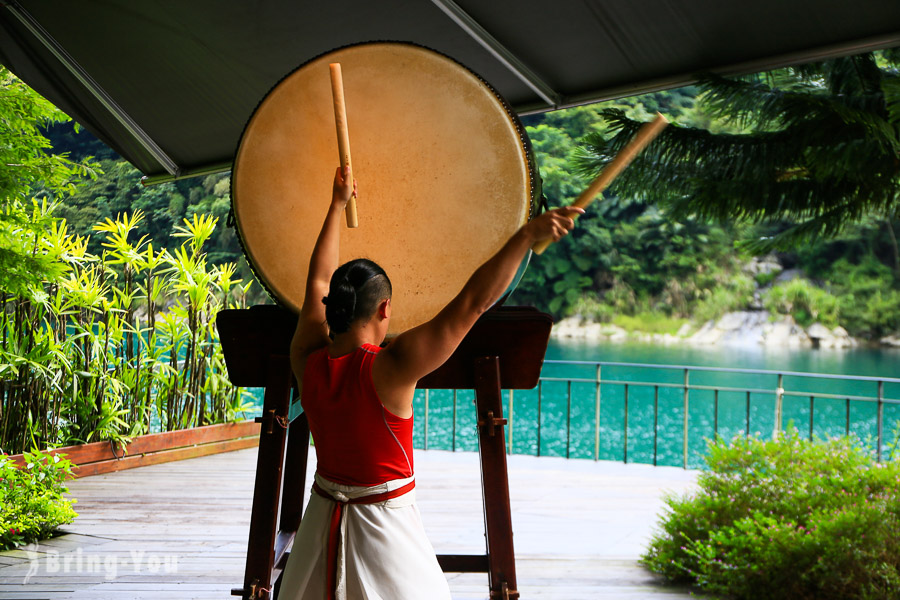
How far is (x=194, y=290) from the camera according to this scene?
3916 mm

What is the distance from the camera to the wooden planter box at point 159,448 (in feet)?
11.0

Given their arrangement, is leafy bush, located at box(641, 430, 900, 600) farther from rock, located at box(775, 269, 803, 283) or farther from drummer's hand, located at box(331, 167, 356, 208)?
rock, located at box(775, 269, 803, 283)

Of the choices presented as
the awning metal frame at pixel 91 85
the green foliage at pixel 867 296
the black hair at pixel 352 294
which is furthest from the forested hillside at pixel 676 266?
the black hair at pixel 352 294

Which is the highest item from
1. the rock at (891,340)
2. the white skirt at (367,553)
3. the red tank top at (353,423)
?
the rock at (891,340)

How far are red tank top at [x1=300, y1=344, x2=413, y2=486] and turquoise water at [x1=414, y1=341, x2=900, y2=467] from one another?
29.8 feet

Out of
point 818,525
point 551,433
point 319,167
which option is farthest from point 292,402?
point 551,433

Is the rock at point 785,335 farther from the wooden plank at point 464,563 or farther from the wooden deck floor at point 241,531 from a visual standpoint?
the wooden plank at point 464,563

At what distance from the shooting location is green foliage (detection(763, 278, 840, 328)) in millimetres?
15102

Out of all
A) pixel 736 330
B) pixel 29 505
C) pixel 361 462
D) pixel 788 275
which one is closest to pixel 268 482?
pixel 361 462

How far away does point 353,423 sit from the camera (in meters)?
0.92

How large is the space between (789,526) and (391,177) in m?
1.45

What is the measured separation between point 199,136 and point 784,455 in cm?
205

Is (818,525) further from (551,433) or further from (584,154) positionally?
(551,433)

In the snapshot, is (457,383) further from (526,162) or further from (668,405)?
(668,405)
